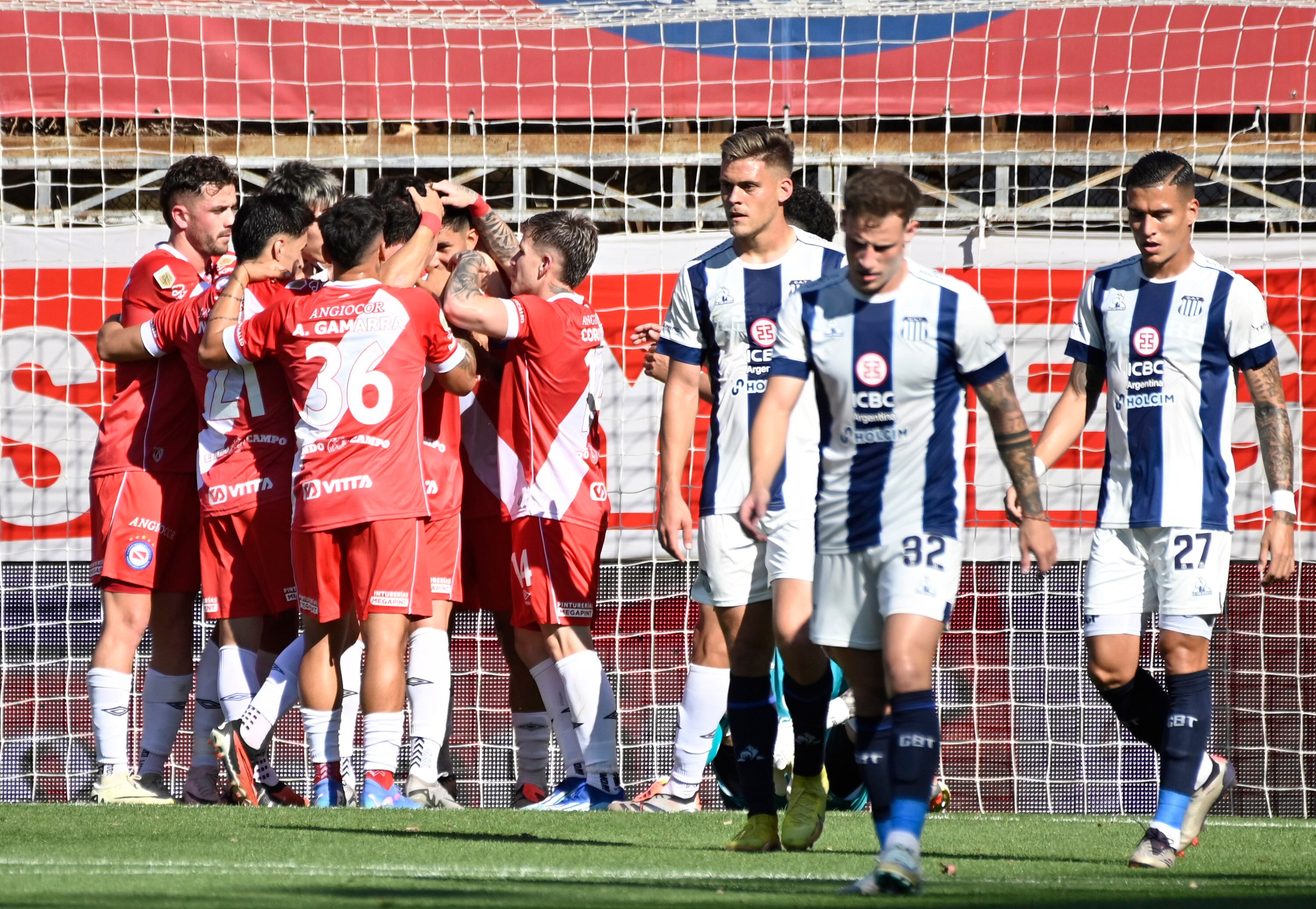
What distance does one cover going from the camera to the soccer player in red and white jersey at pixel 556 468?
675 cm

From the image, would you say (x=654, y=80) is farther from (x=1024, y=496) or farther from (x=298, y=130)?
(x=1024, y=496)

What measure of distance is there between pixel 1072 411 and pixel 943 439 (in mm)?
1370

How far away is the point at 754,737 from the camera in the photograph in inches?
203

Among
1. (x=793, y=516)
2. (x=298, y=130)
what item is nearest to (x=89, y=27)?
(x=298, y=130)

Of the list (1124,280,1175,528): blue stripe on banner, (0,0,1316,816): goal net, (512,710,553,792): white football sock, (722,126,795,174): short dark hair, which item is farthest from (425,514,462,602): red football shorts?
(1124,280,1175,528): blue stripe on banner

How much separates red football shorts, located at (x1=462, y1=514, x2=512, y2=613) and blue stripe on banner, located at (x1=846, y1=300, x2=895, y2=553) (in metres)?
3.05

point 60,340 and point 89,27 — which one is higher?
point 89,27

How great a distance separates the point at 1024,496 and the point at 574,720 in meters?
2.95

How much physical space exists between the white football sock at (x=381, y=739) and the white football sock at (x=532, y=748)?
3.17ft

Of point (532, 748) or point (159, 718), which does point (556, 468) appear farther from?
point (159, 718)

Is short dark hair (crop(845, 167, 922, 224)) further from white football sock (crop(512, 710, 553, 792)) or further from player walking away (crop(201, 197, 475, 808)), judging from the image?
white football sock (crop(512, 710, 553, 792))

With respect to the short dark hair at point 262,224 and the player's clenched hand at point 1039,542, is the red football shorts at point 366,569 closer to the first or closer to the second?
the short dark hair at point 262,224

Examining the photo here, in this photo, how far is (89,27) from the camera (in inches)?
363

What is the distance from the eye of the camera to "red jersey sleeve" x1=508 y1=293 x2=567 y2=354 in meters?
6.70
